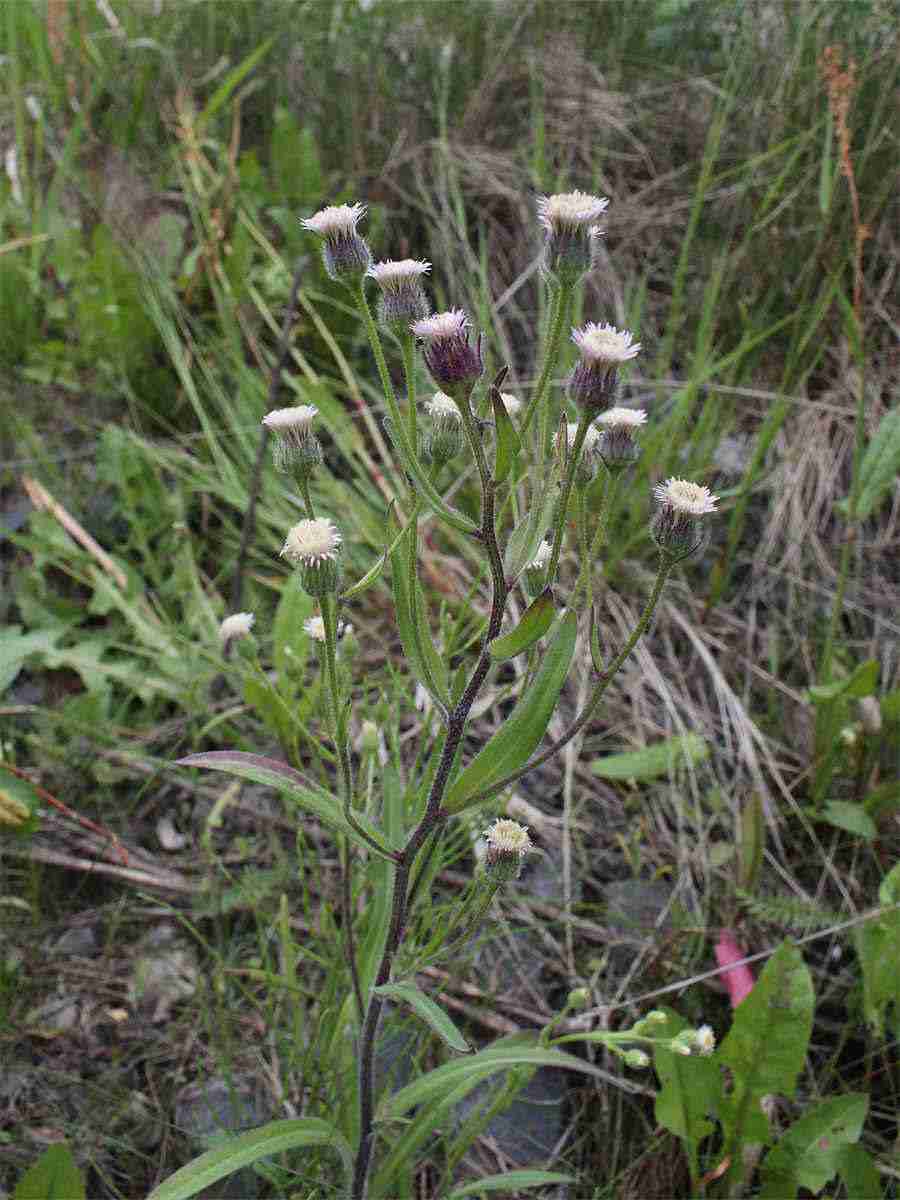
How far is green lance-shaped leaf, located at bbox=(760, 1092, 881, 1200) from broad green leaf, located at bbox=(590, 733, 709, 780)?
645 mm

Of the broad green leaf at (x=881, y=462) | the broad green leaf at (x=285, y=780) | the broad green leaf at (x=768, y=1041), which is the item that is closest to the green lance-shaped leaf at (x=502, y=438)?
the broad green leaf at (x=285, y=780)

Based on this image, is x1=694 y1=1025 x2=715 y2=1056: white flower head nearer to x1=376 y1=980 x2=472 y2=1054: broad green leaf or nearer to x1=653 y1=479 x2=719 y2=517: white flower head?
x1=376 y1=980 x2=472 y2=1054: broad green leaf

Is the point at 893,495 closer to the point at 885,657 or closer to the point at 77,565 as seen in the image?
the point at 885,657

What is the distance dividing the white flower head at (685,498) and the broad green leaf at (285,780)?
0.48m

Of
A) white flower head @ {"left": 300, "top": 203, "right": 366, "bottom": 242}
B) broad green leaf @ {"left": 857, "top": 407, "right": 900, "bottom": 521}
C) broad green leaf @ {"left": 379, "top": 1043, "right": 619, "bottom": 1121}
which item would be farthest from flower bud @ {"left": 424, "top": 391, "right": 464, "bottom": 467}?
broad green leaf @ {"left": 857, "top": 407, "right": 900, "bottom": 521}

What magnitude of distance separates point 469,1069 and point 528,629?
23.3 inches

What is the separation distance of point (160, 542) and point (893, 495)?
71.1 inches

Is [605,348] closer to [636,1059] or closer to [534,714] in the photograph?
[534,714]

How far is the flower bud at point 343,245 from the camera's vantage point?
1.11 metres

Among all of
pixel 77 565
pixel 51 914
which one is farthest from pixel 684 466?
pixel 51 914

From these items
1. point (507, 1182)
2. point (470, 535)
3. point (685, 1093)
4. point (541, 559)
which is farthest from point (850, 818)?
point (470, 535)

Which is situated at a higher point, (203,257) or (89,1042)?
(203,257)

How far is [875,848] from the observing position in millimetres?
2035

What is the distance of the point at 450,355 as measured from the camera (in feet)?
3.32
